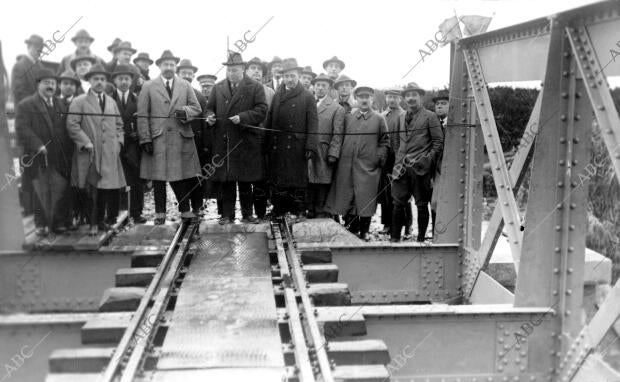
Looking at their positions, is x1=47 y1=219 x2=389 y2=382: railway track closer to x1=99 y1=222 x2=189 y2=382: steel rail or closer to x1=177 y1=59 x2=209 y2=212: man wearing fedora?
x1=99 y1=222 x2=189 y2=382: steel rail

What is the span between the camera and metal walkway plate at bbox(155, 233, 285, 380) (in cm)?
426

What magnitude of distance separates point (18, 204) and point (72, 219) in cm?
105

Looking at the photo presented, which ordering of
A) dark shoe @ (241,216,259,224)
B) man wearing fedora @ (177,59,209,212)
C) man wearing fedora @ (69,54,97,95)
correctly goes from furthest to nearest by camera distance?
man wearing fedora @ (177,59,209,212) < dark shoe @ (241,216,259,224) < man wearing fedora @ (69,54,97,95)

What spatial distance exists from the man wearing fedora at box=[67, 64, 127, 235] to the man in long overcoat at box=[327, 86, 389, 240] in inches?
125

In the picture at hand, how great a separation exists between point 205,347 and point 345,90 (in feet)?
22.2

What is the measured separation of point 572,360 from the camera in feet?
17.2

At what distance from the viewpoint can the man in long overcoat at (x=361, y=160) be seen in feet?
31.8

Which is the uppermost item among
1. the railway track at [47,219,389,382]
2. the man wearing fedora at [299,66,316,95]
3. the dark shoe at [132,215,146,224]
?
the man wearing fedora at [299,66,316,95]

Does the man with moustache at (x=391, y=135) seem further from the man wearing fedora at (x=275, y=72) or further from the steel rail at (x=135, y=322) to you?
the steel rail at (x=135, y=322)

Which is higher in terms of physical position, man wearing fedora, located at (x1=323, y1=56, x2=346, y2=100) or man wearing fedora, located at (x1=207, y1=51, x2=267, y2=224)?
man wearing fedora, located at (x1=323, y1=56, x2=346, y2=100)

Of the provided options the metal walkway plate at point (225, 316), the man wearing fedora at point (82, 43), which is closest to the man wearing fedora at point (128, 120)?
the man wearing fedora at point (82, 43)

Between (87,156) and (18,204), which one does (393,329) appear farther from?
(87,156)

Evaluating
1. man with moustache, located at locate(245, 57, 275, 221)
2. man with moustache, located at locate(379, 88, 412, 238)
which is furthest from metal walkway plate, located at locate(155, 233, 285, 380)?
man with moustache, located at locate(379, 88, 412, 238)

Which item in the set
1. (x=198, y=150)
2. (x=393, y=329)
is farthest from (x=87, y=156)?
(x=393, y=329)
